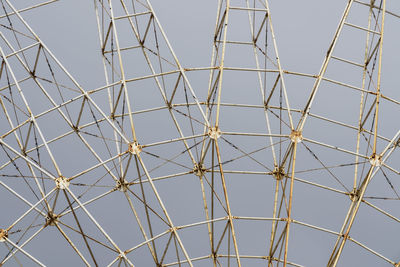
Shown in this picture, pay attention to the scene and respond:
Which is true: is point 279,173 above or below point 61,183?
above

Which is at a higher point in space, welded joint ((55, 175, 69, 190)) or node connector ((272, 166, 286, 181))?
node connector ((272, 166, 286, 181))

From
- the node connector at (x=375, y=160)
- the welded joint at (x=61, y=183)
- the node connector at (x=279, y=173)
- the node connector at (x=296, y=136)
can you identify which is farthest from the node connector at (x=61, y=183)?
the node connector at (x=375, y=160)

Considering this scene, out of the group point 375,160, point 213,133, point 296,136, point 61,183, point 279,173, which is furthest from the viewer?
point 279,173

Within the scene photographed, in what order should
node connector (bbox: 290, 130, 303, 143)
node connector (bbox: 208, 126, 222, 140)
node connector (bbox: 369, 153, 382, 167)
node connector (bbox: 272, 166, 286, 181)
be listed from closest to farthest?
node connector (bbox: 290, 130, 303, 143) < node connector (bbox: 208, 126, 222, 140) < node connector (bbox: 369, 153, 382, 167) < node connector (bbox: 272, 166, 286, 181)

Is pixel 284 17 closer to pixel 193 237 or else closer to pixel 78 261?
pixel 193 237

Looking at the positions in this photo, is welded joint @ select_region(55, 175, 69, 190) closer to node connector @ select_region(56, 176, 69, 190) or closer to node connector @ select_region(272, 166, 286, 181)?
node connector @ select_region(56, 176, 69, 190)

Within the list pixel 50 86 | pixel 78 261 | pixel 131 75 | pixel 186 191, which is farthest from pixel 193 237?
pixel 50 86

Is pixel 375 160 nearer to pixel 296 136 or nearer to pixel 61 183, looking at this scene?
pixel 296 136

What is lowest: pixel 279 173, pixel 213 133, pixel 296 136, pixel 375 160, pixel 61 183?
pixel 61 183

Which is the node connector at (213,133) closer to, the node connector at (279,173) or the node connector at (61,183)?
the node connector at (279,173)

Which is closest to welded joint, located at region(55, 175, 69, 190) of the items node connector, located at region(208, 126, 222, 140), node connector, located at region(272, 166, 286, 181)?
node connector, located at region(208, 126, 222, 140)

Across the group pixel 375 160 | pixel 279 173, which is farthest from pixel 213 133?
pixel 375 160

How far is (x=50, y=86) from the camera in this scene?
48.2m

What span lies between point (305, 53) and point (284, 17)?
3391 mm
